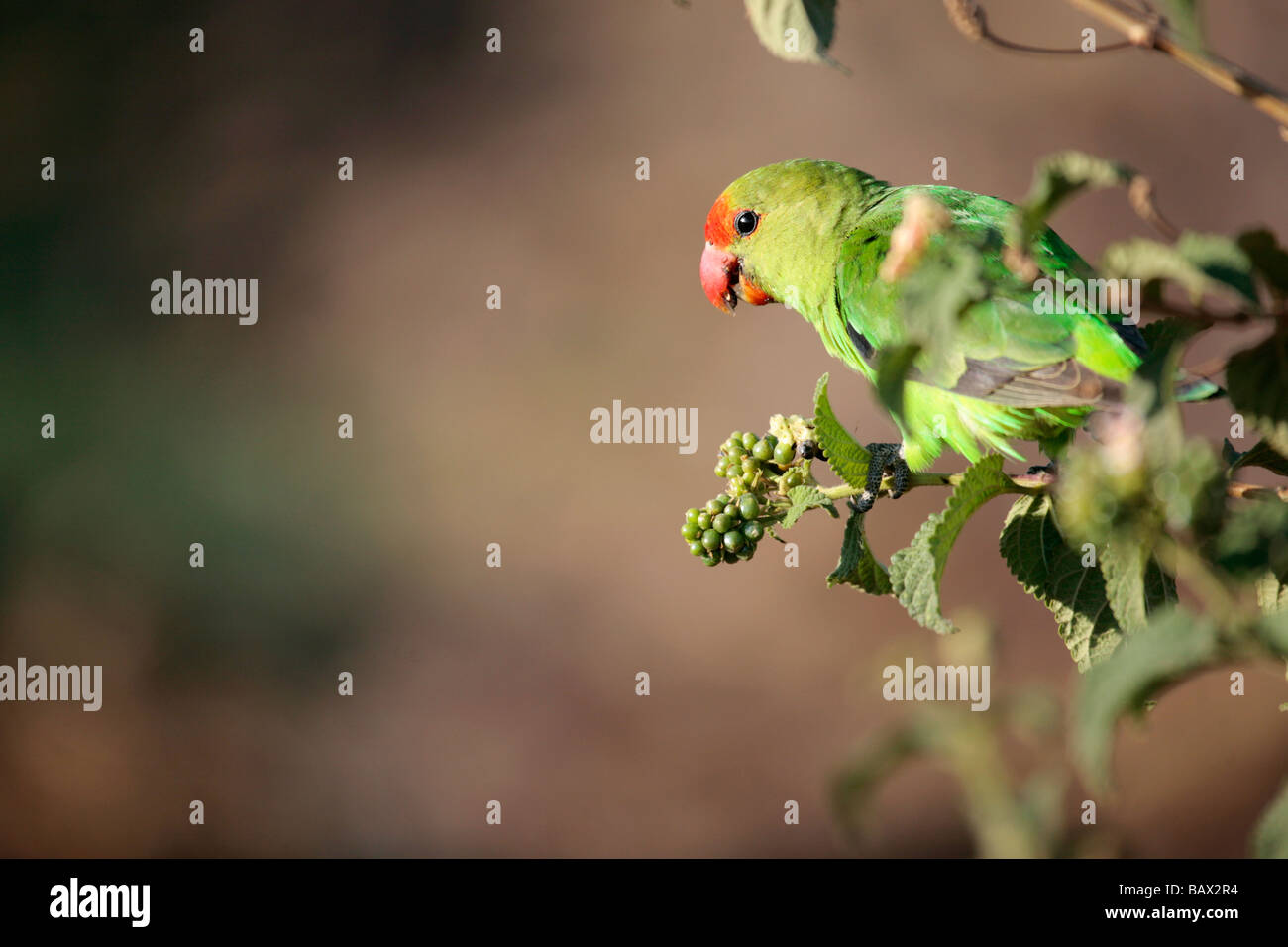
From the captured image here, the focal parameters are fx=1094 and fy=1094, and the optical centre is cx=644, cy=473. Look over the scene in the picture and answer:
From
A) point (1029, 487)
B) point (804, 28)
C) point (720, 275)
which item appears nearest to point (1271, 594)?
point (1029, 487)

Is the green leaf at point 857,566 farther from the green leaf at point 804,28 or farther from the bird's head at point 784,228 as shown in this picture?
the bird's head at point 784,228

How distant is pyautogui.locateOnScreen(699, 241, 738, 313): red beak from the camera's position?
10.3ft

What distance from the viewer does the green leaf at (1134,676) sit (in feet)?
2.33

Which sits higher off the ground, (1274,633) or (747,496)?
(747,496)

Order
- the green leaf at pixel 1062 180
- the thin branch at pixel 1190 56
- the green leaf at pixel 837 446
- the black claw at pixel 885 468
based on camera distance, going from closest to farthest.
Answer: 1. the green leaf at pixel 1062 180
2. the thin branch at pixel 1190 56
3. the green leaf at pixel 837 446
4. the black claw at pixel 885 468

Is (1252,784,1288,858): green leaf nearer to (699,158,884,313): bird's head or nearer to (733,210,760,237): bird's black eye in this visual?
(699,158,884,313): bird's head

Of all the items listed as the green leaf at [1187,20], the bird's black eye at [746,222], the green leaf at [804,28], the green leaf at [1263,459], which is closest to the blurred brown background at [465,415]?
the bird's black eye at [746,222]

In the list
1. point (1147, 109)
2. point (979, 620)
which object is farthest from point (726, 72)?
point (979, 620)

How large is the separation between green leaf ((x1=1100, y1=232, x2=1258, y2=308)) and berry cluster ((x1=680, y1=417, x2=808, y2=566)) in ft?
2.49

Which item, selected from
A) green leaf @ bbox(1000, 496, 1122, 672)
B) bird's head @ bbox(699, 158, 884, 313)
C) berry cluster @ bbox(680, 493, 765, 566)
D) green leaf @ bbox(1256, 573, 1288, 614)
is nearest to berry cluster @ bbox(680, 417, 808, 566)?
berry cluster @ bbox(680, 493, 765, 566)

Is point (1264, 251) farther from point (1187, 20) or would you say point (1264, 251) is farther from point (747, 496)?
point (747, 496)

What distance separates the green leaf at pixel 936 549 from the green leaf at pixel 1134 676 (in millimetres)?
417

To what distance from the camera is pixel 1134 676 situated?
0.72m

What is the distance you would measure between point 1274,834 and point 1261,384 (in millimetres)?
401
